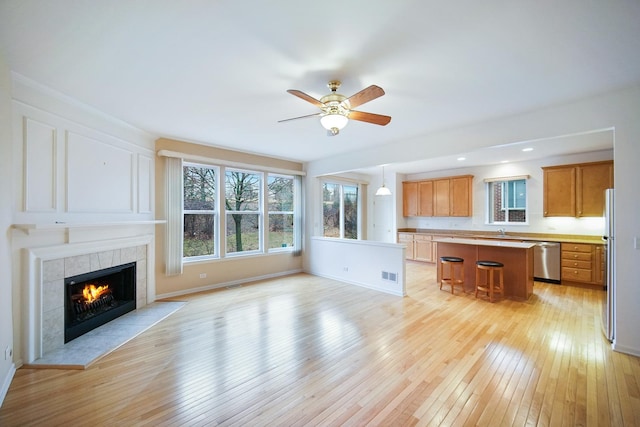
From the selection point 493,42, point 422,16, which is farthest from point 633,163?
point 422,16

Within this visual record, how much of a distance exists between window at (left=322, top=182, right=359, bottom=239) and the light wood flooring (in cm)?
375

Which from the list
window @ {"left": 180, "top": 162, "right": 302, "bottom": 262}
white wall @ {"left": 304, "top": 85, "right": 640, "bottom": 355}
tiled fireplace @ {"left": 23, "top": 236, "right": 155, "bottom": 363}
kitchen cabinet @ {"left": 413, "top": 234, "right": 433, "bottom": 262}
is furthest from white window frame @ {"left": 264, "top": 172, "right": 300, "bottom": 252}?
white wall @ {"left": 304, "top": 85, "right": 640, "bottom": 355}

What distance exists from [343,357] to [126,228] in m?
3.43

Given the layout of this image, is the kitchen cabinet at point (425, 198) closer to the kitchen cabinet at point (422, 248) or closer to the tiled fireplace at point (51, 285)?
the kitchen cabinet at point (422, 248)

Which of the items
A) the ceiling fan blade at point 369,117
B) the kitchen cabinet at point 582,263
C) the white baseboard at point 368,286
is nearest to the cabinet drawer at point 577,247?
the kitchen cabinet at point 582,263

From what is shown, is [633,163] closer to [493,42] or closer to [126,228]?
[493,42]

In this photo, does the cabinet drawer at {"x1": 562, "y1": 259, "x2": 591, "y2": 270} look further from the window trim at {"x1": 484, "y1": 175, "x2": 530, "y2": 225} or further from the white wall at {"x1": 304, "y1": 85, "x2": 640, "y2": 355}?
the white wall at {"x1": 304, "y1": 85, "x2": 640, "y2": 355}

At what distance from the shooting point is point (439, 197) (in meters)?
7.77

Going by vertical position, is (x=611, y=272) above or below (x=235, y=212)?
below

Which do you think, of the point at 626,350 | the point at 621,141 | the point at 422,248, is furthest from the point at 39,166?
the point at 422,248

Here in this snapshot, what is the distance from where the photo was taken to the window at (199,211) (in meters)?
4.90

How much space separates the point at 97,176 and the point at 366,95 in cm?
337

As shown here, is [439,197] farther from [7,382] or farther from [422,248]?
[7,382]

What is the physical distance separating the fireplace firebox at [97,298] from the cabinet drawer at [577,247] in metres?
7.83
